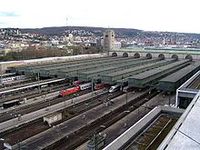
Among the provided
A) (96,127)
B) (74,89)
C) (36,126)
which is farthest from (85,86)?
(96,127)

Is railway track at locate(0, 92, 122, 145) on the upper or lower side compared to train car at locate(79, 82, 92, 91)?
lower

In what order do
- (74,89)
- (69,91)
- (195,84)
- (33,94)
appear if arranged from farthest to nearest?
(74,89) < (69,91) < (33,94) < (195,84)

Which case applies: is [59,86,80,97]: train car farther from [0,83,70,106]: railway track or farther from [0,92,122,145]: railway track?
[0,92,122,145]: railway track

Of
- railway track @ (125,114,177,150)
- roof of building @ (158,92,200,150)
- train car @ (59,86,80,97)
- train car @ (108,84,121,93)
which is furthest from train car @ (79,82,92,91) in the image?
roof of building @ (158,92,200,150)

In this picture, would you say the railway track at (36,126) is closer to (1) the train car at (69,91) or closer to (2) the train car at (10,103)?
(1) the train car at (69,91)

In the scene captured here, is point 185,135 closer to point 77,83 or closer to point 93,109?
point 93,109

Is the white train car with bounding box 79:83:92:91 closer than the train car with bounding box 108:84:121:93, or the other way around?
the train car with bounding box 108:84:121:93

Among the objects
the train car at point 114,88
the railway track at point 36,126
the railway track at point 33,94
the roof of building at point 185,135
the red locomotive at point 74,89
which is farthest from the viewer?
the train car at point 114,88

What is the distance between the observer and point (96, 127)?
31.1 metres

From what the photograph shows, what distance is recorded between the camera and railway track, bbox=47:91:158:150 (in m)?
26.6

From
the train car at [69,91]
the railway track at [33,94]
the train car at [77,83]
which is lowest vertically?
the railway track at [33,94]

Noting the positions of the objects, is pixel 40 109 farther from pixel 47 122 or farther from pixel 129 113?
pixel 129 113

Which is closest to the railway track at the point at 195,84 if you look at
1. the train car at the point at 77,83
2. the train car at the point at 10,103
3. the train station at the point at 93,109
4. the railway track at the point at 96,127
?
the train station at the point at 93,109

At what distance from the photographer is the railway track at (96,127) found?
26609 millimetres
